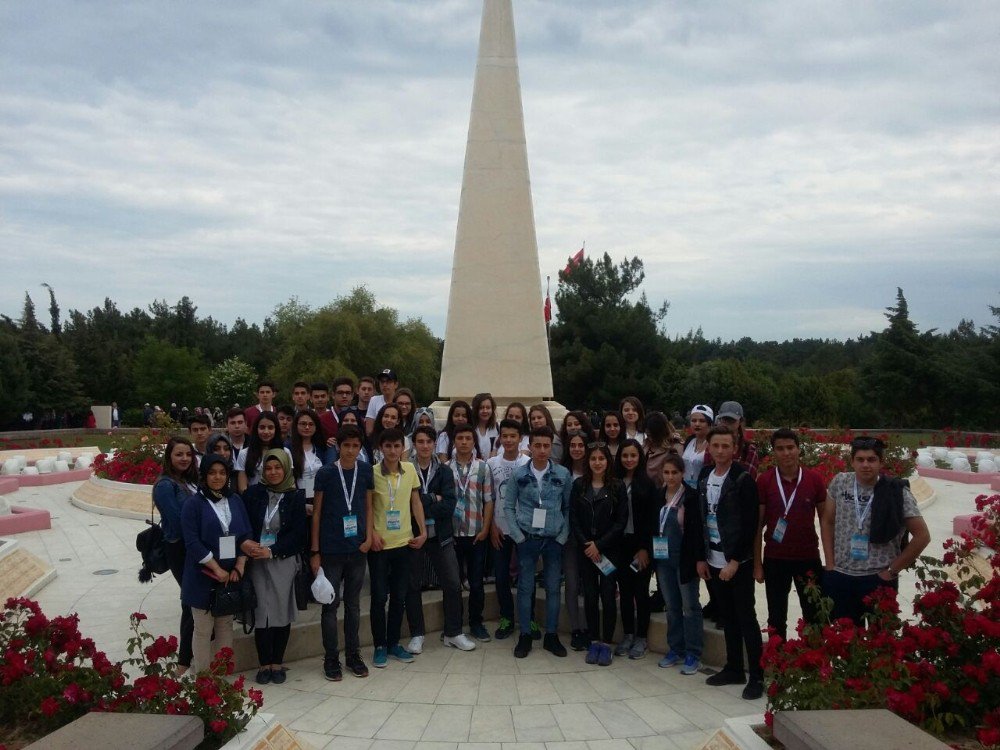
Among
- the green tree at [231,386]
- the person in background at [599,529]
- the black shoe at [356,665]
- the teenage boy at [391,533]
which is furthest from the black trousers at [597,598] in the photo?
the green tree at [231,386]

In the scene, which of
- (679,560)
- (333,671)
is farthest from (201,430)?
(679,560)

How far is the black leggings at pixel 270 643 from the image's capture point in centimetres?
538

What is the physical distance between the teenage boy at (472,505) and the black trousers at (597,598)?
0.87 m

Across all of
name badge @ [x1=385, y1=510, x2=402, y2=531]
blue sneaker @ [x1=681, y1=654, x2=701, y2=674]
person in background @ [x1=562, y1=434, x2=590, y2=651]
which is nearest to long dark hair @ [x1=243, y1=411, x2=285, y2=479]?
name badge @ [x1=385, y1=510, x2=402, y2=531]

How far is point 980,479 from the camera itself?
53.8 ft

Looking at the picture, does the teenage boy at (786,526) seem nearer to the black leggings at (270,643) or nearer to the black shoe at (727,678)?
the black shoe at (727,678)

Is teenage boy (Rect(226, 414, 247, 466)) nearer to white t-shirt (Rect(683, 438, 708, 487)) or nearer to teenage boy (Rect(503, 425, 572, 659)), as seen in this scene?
teenage boy (Rect(503, 425, 572, 659))

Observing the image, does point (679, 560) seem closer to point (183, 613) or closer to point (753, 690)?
point (753, 690)

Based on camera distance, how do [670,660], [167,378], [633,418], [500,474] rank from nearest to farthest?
[670,660] → [500,474] → [633,418] → [167,378]

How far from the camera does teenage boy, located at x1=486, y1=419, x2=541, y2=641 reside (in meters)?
6.08

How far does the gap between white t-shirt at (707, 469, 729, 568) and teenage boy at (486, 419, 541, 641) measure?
1.56 metres

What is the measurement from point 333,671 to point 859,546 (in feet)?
11.9

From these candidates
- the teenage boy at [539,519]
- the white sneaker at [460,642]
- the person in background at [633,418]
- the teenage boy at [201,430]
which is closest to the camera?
the teenage boy at [539,519]

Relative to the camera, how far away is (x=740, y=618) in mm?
5047
